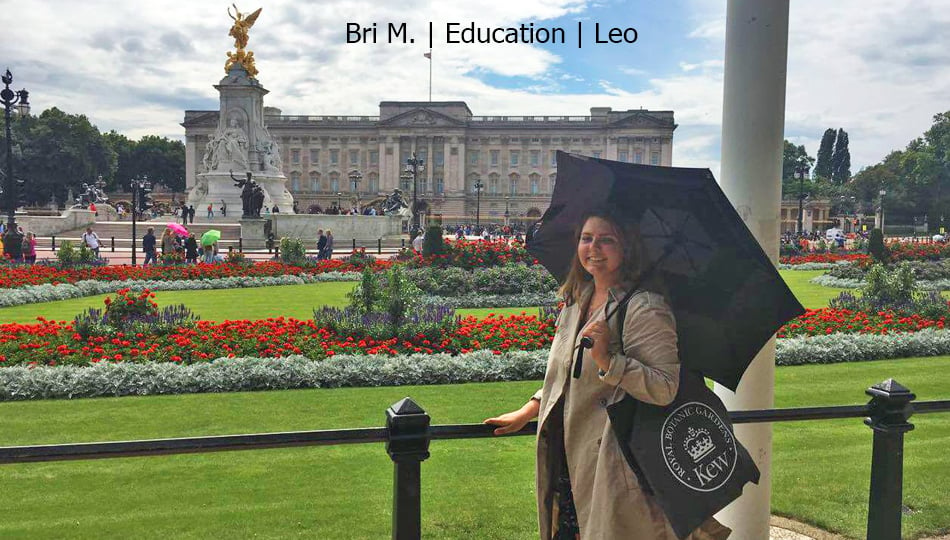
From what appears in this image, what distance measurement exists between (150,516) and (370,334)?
17.1 ft

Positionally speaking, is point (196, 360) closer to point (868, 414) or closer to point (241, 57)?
point (868, 414)

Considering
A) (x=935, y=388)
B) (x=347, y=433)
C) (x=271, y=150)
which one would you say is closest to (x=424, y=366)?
(x=935, y=388)

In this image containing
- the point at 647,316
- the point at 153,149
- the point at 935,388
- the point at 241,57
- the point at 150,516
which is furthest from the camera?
the point at 153,149

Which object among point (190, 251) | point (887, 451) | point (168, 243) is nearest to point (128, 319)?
point (887, 451)

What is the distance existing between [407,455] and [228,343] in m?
7.40

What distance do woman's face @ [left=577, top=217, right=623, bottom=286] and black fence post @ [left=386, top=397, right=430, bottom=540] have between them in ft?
2.32

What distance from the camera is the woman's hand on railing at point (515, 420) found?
2.67m

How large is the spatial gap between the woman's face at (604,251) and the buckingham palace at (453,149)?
96863 mm

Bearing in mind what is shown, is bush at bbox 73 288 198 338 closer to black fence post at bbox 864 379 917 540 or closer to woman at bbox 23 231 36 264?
black fence post at bbox 864 379 917 540

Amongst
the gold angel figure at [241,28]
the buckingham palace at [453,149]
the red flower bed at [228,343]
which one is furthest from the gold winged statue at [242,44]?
the buckingham palace at [453,149]

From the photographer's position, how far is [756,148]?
3.41 meters

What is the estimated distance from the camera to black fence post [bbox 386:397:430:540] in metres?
2.47

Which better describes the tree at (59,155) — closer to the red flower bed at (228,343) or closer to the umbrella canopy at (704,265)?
the red flower bed at (228,343)

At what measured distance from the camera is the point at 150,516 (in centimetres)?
470
